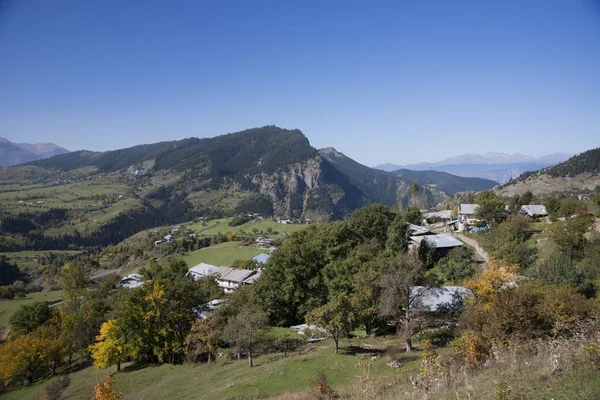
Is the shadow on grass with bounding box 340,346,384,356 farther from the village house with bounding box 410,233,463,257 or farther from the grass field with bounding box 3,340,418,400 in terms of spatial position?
the village house with bounding box 410,233,463,257

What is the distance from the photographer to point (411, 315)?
2506 centimetres

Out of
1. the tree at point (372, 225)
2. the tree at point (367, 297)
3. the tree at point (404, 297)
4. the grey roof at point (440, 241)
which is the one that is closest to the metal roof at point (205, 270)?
the tree at point (372, 225)

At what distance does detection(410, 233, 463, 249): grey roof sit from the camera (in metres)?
49.8

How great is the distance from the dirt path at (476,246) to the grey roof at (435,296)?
59.5 feet

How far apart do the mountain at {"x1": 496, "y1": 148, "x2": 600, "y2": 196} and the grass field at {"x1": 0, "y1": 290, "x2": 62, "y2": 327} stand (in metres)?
179

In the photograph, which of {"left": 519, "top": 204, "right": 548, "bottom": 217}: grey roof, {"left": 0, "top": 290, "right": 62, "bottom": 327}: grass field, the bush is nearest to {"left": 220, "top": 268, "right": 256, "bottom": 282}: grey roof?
{"left": 0, "top": 290, "right": 62, "bottom": 327}: grass field

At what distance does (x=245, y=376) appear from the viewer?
2370cm

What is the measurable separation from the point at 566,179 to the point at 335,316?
175m

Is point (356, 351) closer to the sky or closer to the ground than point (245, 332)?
closer to the ground

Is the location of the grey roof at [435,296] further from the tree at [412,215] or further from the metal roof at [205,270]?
the metal roof at [205,270]

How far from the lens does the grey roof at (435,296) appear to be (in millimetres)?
24712

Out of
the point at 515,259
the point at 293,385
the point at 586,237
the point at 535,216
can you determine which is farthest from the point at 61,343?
the point at 535,216

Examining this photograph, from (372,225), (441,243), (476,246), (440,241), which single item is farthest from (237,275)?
(476,246)

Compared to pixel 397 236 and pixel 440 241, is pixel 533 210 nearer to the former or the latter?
pixel 440 241
